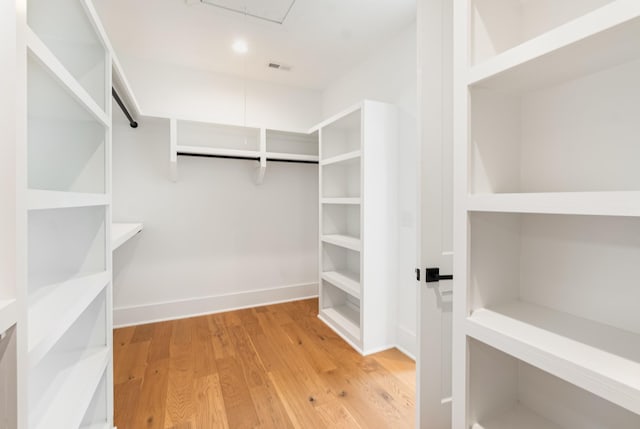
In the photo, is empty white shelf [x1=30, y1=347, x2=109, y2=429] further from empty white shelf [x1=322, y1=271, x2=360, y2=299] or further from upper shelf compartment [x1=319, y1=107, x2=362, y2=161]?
upper shelf compartment [x1=319, y1=107, x2=362, y2=161]

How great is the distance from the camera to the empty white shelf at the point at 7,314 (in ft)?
1.82

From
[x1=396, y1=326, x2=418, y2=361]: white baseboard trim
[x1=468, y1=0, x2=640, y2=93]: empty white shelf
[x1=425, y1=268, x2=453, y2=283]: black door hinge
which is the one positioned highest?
[x1=468, y1=0, x2=640, y2=93]: empty white shelf

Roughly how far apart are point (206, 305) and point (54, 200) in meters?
2.67

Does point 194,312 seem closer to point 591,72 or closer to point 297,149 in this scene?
point 297,149

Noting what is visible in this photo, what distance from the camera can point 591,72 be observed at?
0.80 m

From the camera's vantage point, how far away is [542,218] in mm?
938

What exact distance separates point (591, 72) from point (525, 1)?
375 millimetres

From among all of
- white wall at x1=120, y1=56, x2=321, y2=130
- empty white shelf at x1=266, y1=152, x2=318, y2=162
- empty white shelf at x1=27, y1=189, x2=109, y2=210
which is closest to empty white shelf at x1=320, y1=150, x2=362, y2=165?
empty white shelf at x1=266, y1=152, x2=318, y2=162

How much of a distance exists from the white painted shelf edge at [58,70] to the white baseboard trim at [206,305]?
235 cm

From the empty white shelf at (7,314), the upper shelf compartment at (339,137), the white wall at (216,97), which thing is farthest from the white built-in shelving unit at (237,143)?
the empty white shelf at (7,314)

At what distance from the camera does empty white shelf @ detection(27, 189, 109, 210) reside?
71 centimetres

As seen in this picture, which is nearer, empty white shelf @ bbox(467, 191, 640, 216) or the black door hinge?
empty white shelf @ bbox(467, 191, 640, 216)

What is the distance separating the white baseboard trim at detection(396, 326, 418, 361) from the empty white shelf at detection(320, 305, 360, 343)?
0.36 metres

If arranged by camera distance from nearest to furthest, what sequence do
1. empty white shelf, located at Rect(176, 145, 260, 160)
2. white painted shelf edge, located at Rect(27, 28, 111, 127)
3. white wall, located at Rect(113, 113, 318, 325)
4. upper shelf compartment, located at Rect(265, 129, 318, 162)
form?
1. white painted shelf edge, located at Rect(27, 28, 111, 127)
2. empty white shelf, located at Rect(176, 145, 260, 160)
3. white wall, located at Rect(113, 113, 318, 325)
4. upper shelf compartment, located at Rect(265, 129, 318, 162)
